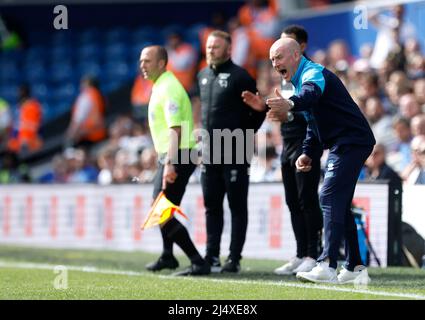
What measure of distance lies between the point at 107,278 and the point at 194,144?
1.58 meters

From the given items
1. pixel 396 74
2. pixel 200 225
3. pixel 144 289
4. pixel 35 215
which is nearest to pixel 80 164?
pixel 35 215

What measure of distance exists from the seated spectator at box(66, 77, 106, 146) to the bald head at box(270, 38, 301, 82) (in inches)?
465

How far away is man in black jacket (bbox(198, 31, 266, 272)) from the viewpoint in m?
10.6

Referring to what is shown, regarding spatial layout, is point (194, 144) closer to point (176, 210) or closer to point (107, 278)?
point (176, 210)

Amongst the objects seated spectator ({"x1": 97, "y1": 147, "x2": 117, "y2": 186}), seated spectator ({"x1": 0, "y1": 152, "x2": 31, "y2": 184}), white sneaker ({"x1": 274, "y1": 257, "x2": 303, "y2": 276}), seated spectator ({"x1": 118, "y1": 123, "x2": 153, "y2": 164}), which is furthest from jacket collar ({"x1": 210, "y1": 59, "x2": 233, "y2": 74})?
seated spectator ({"x1": 0, "y1": 152, "x2": 31, "y2": 184})

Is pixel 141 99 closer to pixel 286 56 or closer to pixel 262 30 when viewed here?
pixel 262 30

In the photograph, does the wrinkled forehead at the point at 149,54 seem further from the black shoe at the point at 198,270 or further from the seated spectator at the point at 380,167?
the seated spectator at the point at 380,167

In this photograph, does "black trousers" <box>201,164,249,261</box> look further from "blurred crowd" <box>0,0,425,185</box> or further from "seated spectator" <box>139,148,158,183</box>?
"seated spectator" <box>139,148,158,183</box>

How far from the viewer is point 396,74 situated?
1515cm

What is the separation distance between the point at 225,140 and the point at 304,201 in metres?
1.08

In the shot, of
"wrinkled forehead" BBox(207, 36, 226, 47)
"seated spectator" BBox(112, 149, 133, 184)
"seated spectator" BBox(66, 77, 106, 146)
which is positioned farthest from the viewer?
"seated spectator" BBox(66, 77, 106, 146)

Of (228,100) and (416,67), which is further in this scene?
(416,67)

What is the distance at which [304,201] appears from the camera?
33.0 feet

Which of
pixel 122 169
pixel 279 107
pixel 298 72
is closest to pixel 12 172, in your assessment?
pixel 122 169
